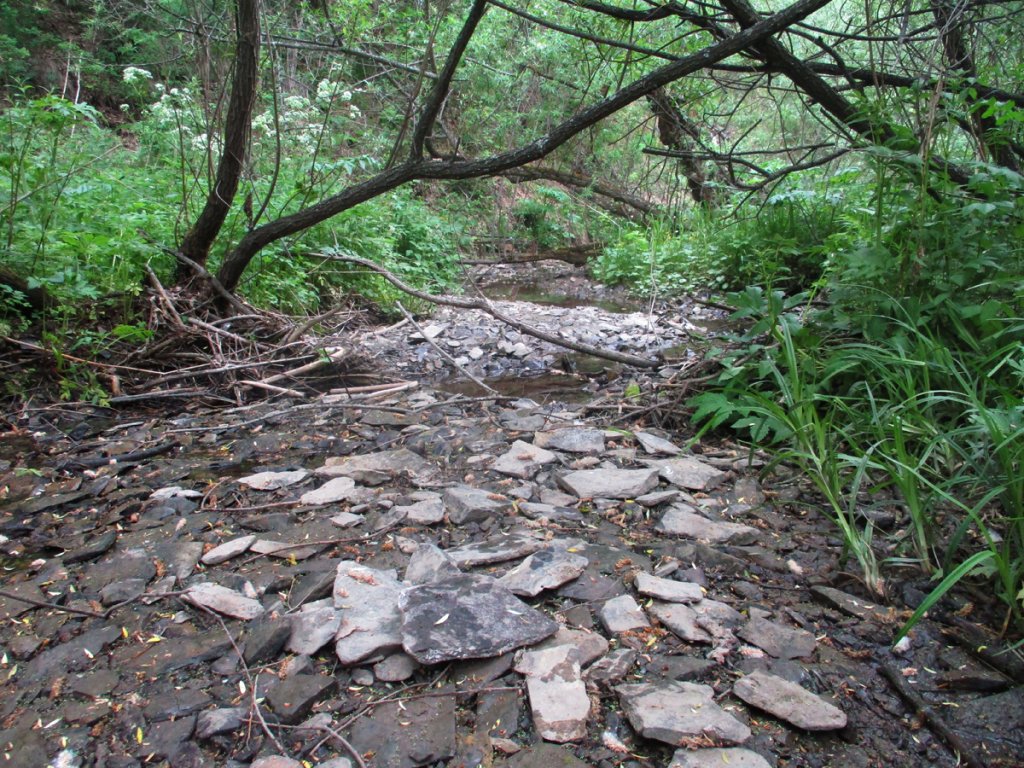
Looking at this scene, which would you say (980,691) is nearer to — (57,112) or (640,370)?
(640,370)

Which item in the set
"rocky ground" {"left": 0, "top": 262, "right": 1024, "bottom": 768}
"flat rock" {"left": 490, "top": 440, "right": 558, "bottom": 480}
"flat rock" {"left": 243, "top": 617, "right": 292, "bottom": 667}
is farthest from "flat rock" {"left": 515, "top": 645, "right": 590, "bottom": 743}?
"flat rock" {"left": 490, "top": 440, "right": 558, "bottom": 480}

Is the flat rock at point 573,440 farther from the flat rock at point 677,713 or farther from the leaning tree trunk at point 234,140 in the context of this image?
the leaning tree trunk at point 234,140

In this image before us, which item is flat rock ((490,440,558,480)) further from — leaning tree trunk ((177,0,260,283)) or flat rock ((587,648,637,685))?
leaning tree trunk ((177,0,260,283))

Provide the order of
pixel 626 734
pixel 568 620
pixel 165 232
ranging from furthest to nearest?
pixel 165 232, pixel 568 620, pixel 626 734

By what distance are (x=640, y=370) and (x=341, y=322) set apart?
2.24 m

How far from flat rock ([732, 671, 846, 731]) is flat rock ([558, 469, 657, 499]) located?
92cm

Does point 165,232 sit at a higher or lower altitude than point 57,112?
lower

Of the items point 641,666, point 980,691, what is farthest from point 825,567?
point 641,666

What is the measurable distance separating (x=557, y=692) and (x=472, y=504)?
0.88 meters

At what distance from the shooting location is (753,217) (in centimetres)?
548

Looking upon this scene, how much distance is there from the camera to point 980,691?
1369mm

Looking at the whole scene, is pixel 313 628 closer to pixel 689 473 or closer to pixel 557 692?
pixel 557 692

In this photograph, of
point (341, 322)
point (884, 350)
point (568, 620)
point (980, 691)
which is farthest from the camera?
point (341, 322)

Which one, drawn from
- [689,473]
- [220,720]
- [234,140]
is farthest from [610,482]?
[234,140]
